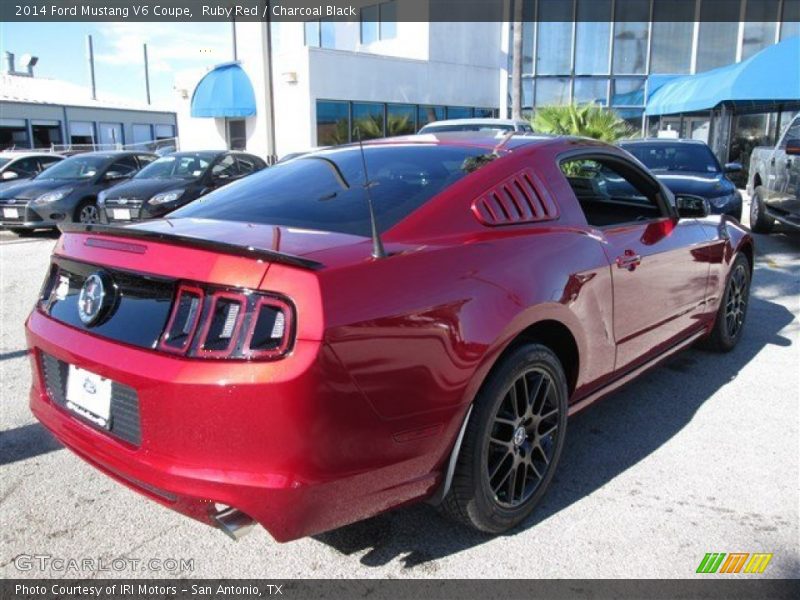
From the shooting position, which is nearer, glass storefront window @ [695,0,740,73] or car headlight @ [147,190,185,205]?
car headlight @ [147,190,185,205]

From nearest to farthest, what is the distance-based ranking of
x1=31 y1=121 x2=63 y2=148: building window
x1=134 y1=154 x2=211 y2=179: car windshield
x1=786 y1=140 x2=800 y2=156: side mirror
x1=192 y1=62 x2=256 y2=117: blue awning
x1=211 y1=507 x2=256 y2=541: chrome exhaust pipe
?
x1=211 y1=507 x2=256 y2=541: chrome exhaust pipe
x1=786 y1=140 x2=800 y2=156: side mirror
x1=134 y1=154 x2=211 y2=179: car windshield
x1=192 y1=62 x2=256 y2=117: blue awning
x1=31 y1=121 x2=63 y2=148: building window

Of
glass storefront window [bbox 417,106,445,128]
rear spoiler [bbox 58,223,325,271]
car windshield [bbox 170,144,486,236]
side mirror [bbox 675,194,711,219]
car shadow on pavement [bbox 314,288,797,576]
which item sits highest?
glass storefront window [bbox 417,106,445,128]

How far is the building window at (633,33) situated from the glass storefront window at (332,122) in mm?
12393

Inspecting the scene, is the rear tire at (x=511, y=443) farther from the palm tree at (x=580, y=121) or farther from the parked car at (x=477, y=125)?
the palm tree at (x=580, y=121)


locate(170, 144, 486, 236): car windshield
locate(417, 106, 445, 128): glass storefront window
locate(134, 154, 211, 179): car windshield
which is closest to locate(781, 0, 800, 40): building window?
locate(417, 106, 445, 128): glass storefront window

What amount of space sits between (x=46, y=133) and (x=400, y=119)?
957 inches

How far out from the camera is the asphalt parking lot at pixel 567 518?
104 inches

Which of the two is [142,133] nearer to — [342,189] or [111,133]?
[111,133]

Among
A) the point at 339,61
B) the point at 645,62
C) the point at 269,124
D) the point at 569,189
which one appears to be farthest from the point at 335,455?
the point at 645,62

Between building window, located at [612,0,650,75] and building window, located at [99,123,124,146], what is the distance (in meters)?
28.2

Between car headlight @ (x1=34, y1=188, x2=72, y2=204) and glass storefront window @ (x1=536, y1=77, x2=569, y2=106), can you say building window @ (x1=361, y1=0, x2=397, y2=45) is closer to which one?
glass storefront window @ (x1=536, y1=77, x2=569, y2=106)

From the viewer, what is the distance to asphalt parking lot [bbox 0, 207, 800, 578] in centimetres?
265

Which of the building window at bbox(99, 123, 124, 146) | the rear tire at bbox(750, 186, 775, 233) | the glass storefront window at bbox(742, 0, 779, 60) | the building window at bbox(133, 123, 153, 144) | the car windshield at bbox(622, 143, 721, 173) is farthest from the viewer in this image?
the building window at bbox(133, 123, 153, 144)

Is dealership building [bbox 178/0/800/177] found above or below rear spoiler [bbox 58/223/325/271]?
above
